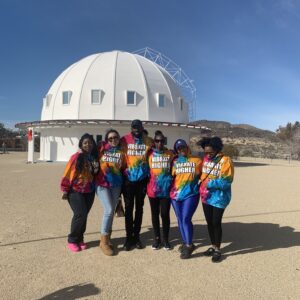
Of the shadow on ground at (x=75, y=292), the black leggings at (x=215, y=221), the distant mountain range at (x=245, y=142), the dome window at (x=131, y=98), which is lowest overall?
the shadow on ground at (x=75, y=292)

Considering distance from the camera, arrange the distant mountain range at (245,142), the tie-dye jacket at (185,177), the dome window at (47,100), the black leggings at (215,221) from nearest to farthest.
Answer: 1. the black leggings at (215,221)
2. the tie-dye jacket at (185,177)
3. the dome window at (47,100)
4. the distant mountain range at (245,142)

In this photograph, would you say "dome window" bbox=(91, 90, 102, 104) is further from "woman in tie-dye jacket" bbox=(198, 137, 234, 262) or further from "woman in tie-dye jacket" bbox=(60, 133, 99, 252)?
"woman in tie-dye jacket" bbox=(198, 137, 234, 262)

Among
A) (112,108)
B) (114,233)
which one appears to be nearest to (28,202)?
(114,233)

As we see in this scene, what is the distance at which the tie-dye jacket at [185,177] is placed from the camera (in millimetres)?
5555

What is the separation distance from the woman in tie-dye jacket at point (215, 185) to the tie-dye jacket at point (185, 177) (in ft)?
0.35

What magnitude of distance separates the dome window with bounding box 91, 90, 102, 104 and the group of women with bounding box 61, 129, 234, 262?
24327mm

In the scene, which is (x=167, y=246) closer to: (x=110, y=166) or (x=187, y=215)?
(x=187, y=215)

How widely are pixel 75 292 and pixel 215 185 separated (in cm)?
243

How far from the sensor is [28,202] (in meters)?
9.95

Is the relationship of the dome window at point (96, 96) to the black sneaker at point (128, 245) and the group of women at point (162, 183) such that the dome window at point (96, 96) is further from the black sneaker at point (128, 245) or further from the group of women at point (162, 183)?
the black sneaker at point (128, 245)

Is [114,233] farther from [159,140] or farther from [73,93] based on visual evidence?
[73,93]

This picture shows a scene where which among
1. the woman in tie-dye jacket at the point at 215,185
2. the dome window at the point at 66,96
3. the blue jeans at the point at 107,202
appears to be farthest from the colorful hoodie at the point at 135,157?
the dome window at the point at 66,96

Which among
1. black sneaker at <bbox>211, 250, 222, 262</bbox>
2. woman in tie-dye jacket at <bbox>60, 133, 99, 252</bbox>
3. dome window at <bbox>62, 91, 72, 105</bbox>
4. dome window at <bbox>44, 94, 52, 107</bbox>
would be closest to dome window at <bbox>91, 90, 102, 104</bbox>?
dome window at <bbox>62, 91, 72, 105</bbox>

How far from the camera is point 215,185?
5426 millimetres
